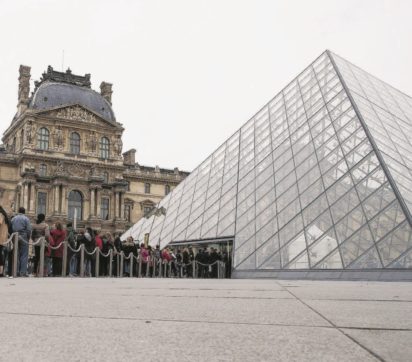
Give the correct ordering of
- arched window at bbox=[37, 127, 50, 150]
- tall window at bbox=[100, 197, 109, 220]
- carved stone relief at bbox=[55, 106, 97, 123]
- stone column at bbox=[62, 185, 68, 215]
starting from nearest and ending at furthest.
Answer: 1. stone column at bbox=[62, 185, 68, 215]
2. arched window at bbox=[37, 127, 50, 150]
3. carved stone relief at bbox=[55, 106, 97, 123]
4. tall window at bbox=[100, 197, 109, 220]

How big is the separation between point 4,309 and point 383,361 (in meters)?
2.66

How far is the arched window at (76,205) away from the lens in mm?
54469

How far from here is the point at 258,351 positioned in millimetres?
2029

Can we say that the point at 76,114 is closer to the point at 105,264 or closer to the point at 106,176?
the point at 106,176

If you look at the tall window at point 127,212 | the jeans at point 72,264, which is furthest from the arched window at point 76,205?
the jeans at point 72,264

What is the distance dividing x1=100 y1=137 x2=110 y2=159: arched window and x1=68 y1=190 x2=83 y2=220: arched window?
5201mm

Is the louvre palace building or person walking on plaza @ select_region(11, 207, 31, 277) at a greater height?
→ the louvre palace building

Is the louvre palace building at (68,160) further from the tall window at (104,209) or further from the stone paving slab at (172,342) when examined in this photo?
the stone paving slab at (172,342)

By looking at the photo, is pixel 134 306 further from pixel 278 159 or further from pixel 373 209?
pixel 278 159

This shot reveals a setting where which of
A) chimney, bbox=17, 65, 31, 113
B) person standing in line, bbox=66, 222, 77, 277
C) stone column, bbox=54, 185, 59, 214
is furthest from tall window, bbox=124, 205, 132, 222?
person standing in line, bbox=66, 222, 77, 277

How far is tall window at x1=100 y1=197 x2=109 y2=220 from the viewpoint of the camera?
186 feet

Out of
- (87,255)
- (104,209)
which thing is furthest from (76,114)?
(87,255)

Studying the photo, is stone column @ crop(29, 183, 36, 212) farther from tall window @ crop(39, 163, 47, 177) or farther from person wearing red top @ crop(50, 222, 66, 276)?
person wearing red top @ crop(50, 222, 66, 276)

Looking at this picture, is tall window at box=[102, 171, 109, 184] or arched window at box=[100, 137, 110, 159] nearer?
tall window at box=[102, 171, 109, 184]
